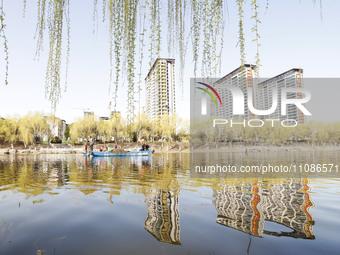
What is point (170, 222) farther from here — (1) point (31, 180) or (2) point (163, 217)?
(1) point (31, 180)

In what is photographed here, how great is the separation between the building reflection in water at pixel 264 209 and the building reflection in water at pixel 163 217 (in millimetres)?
861

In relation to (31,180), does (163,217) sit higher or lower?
higher

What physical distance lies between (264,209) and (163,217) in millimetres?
2165

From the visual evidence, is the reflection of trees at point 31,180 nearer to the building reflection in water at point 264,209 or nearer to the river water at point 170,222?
the river water at point 170,222

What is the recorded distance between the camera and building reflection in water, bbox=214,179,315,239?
3878mm

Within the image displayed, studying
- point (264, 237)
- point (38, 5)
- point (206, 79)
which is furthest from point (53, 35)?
point (264, 237)

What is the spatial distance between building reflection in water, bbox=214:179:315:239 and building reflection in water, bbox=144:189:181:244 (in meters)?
0.86

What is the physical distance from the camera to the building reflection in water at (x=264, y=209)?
12.7 feet

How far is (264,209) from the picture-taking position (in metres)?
5.05

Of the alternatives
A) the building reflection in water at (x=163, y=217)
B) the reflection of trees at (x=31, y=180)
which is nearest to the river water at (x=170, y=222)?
the building reflection in water at (x=163, y=217)

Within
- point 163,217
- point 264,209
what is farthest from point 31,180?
point 264,209

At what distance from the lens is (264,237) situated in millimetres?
3488

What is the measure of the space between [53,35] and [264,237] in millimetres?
3621

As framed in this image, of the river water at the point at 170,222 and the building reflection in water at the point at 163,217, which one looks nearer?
the river water at the point at 170,222
